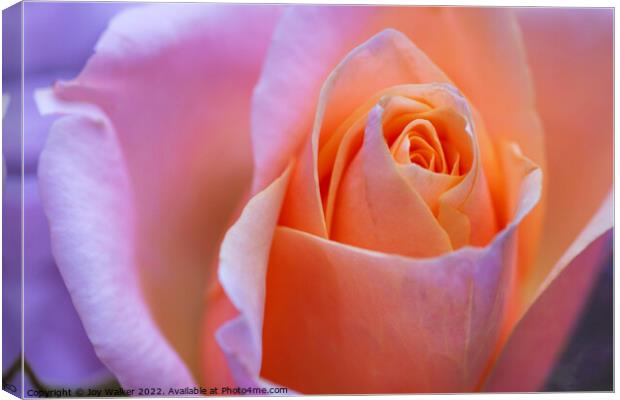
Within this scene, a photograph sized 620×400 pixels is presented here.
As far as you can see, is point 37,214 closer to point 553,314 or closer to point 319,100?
point 319,100

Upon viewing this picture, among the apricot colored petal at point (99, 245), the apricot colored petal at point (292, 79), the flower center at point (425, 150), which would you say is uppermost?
the apricot colored petal at point (292, 79)

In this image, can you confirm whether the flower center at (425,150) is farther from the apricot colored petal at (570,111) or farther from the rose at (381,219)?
the apricot colored petal at (570,111)

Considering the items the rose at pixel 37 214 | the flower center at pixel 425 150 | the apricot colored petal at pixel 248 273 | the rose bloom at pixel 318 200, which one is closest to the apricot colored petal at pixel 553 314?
the rose bloom at pixel 318 200

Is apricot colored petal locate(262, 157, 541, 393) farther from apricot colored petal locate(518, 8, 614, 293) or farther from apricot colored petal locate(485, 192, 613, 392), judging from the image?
apricot colored petal locate(518, 8, 614, 293)

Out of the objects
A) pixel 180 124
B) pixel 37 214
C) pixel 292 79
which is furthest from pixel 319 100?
pixel 37 214

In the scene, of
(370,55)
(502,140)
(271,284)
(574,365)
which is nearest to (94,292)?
(271,284)

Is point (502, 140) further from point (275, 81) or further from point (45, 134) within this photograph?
point (45, 134)
